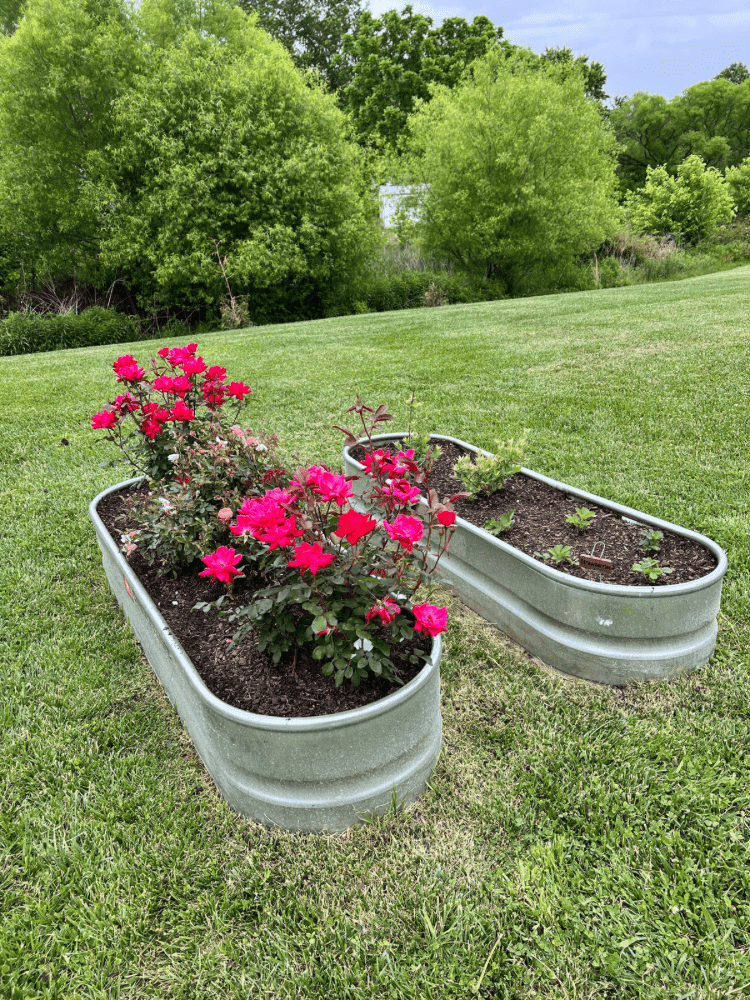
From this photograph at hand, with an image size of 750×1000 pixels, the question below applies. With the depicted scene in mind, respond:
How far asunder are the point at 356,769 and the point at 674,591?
42.7 inches

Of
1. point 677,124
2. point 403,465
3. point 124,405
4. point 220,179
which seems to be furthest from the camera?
point 677,124

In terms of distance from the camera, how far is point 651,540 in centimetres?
208

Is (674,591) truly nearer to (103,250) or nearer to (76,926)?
(76,926)

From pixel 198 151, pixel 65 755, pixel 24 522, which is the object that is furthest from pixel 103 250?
pixel 65 755

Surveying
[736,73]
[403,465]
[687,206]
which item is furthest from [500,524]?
[736,73]

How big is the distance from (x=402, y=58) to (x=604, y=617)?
103 ft

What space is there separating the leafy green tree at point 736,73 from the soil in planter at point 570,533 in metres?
53.4

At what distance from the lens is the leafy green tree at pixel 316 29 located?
26.7 m

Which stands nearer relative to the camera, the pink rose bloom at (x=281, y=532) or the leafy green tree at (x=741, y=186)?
the pink rose bloom at (x=281, y=532)

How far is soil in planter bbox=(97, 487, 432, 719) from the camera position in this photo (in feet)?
5.02

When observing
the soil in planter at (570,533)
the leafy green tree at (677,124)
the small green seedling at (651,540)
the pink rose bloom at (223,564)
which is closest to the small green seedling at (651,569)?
the soil in planter at (570,533)

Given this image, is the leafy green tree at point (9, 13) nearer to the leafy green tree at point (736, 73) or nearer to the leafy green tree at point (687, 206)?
the leafy green tree at point (687, 206)

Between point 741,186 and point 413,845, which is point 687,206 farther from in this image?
point 413,845

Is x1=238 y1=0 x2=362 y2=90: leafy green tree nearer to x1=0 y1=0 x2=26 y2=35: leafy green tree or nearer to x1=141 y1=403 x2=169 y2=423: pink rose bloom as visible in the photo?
x1=0 y1=0 x2=26 y2=35: leafy green tree
